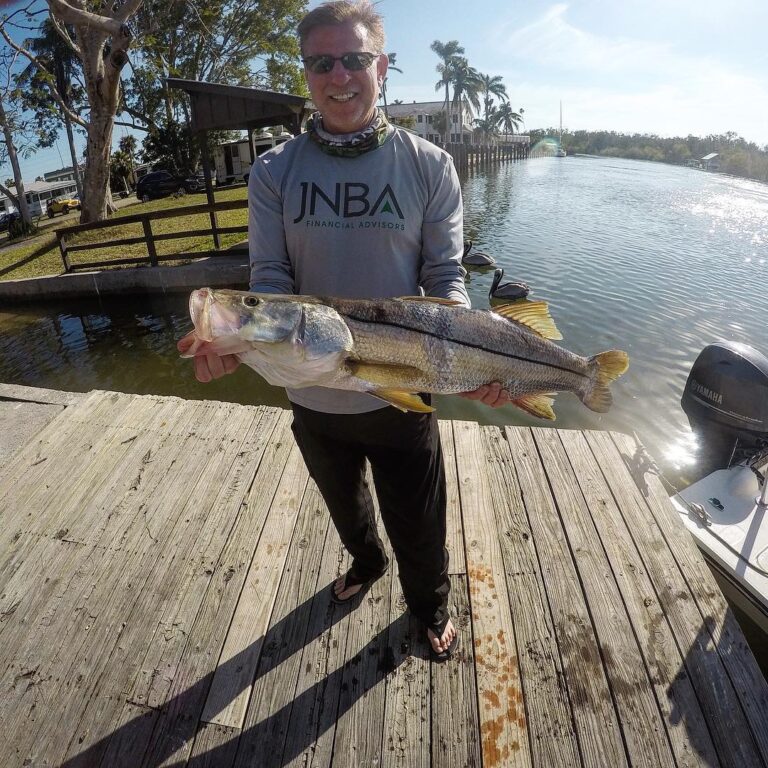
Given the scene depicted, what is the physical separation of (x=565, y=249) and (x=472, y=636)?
18.7 m

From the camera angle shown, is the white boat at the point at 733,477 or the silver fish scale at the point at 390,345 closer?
the silver fish scale at the point at 390,345

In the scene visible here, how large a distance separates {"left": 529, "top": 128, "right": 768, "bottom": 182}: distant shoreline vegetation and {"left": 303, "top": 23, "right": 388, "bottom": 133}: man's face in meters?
64.0

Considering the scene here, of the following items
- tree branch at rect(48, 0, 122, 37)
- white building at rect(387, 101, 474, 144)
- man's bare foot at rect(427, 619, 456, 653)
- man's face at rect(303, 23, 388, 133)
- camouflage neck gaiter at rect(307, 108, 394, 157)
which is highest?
white building at rect(387, 101, 474, 144)

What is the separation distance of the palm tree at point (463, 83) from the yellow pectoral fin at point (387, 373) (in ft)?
276

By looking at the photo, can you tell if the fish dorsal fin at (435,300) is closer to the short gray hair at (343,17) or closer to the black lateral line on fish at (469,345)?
the black lateral line on fish at (469,345)

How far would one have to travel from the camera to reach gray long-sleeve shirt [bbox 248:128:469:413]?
7.03 feet

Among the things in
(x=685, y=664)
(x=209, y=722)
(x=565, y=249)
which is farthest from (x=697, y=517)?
(x=565, y=249)

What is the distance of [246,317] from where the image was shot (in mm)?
1864

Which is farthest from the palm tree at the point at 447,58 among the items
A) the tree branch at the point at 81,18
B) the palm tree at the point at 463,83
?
the tree branch at the point at 81,18

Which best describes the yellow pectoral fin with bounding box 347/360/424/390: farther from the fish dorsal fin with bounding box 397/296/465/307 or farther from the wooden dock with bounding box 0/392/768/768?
the wooden dock with bounding box 0/392/768/768

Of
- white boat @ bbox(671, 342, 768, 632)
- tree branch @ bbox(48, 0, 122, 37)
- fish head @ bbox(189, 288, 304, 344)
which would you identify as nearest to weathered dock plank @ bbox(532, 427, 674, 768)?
white boat @ bbox(671, 342, 768, 632)

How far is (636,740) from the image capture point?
7.70 ft

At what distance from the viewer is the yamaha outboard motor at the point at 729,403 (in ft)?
15.2

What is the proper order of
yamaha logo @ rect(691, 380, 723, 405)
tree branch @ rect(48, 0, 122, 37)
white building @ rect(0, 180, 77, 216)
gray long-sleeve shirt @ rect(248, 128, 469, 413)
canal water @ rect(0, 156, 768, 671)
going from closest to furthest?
gray long-sleeve shirt @ rect(248, 128, 469, 413) < yamaha logo @ rect(691, 380, 723, 405) < canal water @ rect(0, 156, 768, 671) < tree branch @ rect(48, 0, 122, 37) < white building @ rect(0, 180, 77, 216)
